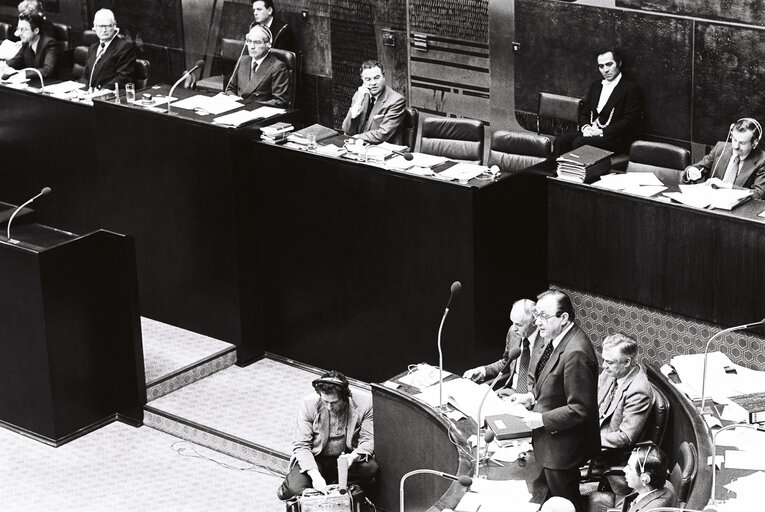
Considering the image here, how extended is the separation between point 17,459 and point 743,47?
5.30m

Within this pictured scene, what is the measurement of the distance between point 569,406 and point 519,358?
1099 millimetres

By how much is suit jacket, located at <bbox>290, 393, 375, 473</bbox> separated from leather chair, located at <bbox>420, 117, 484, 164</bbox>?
7.34ft

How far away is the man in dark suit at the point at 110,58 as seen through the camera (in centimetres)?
1097

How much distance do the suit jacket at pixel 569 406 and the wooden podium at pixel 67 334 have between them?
10.8ft

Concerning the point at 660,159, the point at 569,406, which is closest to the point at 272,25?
the point at 660,159

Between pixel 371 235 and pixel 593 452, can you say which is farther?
pixel 371 235

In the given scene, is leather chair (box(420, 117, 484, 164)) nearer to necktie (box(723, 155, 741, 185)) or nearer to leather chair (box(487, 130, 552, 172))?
leather chair (box(487, 130, 552, 172))

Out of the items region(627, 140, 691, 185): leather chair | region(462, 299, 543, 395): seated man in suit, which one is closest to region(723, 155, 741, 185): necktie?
region(627, 140, 691, 185): leather chair

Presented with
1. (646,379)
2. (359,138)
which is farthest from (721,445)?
(359,138)

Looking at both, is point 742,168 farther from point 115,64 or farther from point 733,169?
point 115,64

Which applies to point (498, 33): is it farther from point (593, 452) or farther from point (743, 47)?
point (593, 452)

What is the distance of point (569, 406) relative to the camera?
6.07 metres

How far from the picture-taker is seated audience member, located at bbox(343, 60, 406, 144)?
9.16 metres

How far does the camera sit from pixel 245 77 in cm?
1037
